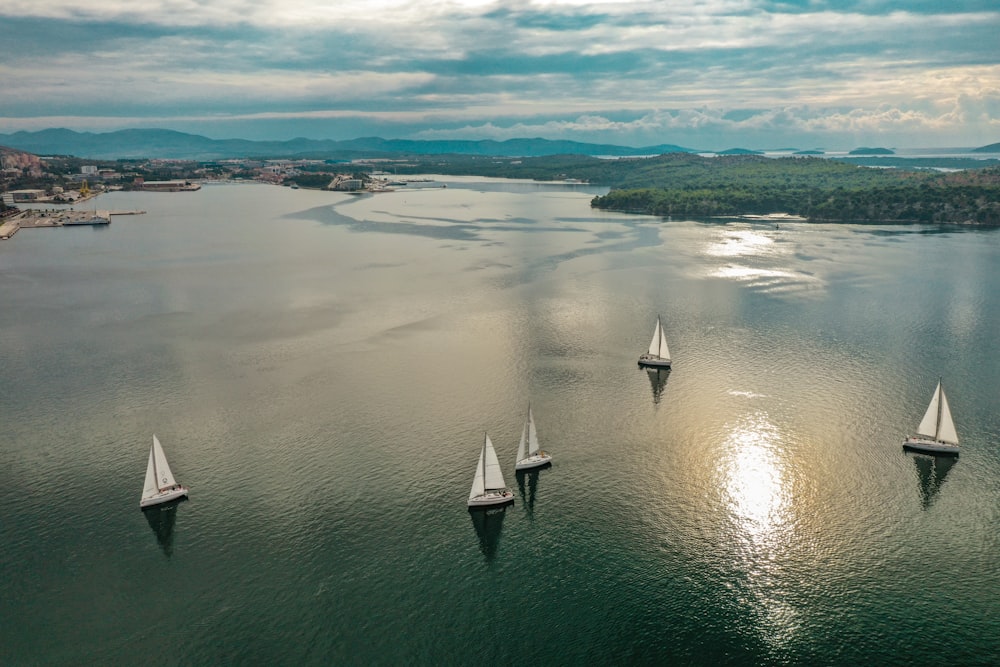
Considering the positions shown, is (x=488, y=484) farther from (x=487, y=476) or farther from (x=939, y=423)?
(x=939, y=423)

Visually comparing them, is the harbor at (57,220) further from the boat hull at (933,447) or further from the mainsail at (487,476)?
the boat hull at (933,447)

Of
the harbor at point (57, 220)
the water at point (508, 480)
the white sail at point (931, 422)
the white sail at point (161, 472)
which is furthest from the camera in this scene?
the harbor at point (57, 220)

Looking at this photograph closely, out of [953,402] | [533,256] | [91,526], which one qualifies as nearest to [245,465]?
[91,526]

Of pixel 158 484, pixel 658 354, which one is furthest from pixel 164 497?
pixel 658 354

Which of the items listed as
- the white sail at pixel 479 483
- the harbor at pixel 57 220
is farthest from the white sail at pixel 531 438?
the harbor at pixel 57 220

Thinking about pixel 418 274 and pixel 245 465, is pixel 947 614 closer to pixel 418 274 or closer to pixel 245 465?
pixel 245 465

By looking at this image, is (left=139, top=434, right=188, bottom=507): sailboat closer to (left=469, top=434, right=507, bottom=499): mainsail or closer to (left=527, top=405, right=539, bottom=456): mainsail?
(left=469, top=434, right=507, bottom=499): mainsail
